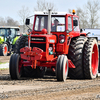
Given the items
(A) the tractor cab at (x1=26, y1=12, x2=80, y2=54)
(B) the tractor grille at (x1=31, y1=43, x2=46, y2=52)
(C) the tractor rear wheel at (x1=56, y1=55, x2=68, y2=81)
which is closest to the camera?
(C) the tractor rear wheel at (x1=56, y1=55, x2=68, y2=81)

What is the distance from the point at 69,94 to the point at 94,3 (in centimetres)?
3702

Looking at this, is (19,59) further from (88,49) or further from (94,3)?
(94,3)

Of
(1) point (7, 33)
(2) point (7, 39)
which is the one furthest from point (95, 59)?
(1) point (7, 33)

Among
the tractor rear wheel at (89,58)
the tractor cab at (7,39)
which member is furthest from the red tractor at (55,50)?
the tractor cab at (7,39)

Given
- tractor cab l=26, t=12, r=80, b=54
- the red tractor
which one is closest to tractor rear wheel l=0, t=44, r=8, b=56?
the red tractor

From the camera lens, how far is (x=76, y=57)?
365 inches

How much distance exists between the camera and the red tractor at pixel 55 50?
28.6ft

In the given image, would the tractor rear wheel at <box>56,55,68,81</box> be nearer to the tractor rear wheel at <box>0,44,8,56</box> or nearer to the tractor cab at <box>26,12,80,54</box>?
the tractor cab at <box>26,12,80,54</box>

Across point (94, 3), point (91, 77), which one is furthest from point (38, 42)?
point (94, 3)

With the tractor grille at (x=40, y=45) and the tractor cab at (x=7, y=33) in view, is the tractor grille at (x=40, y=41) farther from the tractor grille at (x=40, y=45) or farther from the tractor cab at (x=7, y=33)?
the tractor cab at (x=7, y=33)

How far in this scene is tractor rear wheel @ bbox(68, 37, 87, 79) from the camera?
30.5ft

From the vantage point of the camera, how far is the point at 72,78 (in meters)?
9.55

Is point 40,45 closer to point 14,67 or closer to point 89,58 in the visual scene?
point 14,67

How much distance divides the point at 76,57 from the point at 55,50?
717 millimetres
